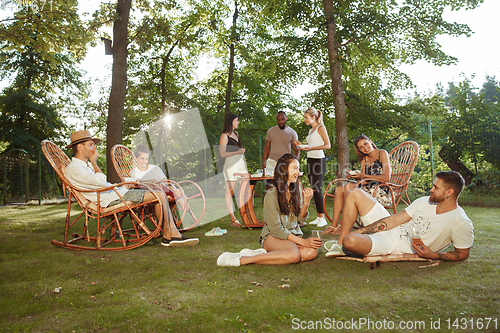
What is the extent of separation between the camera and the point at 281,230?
2.77 meters

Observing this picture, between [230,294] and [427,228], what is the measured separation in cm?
169

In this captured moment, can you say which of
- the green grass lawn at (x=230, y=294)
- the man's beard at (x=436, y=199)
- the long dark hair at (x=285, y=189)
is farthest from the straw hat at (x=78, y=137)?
the man's beard at (x=436, y=199)

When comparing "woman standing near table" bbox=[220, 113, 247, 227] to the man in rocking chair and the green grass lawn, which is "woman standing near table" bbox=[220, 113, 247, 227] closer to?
the man in rocking chair

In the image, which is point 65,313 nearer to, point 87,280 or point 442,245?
point 87,280

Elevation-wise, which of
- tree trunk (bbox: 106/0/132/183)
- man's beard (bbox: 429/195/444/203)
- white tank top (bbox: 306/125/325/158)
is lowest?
man's beard (bbox: 429/195/444/203)

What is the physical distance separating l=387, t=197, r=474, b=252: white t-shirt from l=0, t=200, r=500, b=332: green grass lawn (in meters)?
0.24

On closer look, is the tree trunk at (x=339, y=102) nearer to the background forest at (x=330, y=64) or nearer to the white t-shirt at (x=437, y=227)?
the background forest at (x=330, y=64)

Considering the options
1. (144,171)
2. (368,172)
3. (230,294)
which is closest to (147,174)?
(144,171)

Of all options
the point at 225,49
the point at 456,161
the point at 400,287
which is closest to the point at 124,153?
the point at 400,287

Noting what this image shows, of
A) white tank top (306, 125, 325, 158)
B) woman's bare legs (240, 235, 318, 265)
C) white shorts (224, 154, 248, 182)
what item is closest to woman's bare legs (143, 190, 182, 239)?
woman's bare legs (240, 235, 318, 265)

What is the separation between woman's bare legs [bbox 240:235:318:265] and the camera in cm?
282

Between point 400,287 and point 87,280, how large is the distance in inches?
91.2

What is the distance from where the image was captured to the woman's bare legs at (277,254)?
282 centimetres

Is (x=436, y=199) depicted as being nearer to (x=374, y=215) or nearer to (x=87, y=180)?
(x=374, y=215)
